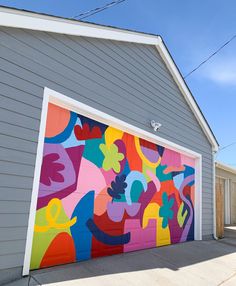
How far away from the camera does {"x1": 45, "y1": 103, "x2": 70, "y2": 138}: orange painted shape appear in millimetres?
4539

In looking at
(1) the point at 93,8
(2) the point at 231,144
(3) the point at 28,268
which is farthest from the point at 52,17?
(2) the point at 231,144

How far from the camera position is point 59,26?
4719 millimetres

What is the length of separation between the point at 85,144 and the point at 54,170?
2.78ft

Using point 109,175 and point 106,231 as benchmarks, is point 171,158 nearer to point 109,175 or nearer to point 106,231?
point 109,175

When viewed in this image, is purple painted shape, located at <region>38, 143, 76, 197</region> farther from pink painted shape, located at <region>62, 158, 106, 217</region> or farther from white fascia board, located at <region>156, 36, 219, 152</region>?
white fascia board, located at <region>156, 36, 219, 152</region>

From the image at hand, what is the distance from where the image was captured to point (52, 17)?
4.56 metres

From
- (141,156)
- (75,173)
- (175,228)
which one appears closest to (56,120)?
(75,173)

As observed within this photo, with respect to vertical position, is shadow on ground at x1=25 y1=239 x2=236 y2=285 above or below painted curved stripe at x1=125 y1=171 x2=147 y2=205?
below

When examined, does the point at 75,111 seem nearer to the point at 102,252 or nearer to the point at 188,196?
the point at 102,252

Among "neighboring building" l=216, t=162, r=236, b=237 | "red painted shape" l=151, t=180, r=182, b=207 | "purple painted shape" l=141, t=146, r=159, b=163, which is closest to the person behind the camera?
"purple painted shape" l=141, t=146, r=159, b=163

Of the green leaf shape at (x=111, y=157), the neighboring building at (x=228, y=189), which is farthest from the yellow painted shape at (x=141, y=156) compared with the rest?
the neighboring building at (x=228, y=189)

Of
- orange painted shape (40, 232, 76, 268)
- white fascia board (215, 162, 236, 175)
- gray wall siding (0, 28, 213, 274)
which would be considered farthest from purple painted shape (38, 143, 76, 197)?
white fascia board (215, 162, 236, 175)

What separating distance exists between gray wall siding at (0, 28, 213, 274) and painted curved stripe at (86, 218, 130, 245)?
153 cm

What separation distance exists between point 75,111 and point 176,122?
12.1 feet
